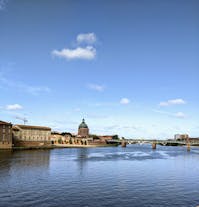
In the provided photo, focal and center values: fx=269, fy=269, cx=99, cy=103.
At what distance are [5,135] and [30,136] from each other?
2942cm

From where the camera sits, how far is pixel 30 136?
15125cm

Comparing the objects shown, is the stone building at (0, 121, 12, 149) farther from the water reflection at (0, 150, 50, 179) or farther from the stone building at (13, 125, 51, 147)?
the water reflection at (0, 150, 50, 179)

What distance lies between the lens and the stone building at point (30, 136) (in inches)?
5645

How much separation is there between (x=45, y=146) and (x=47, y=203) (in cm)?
13755

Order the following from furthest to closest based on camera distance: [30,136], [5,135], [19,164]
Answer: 1. [30,136]
2. [5,135]
3. [19,164]

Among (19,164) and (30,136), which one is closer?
(19,164)

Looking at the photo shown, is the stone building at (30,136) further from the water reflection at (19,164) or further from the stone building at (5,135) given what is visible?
the water reflection at (19,164)

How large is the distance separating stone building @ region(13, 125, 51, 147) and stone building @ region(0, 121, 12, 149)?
17.3 meters

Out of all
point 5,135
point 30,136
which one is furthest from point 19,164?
point 30,136

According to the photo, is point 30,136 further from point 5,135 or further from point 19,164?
point 19,164

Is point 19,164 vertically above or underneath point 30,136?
underneath

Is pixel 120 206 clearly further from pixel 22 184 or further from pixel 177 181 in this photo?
Result: pixel 177 181

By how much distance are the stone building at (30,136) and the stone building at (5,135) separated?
56.8ft

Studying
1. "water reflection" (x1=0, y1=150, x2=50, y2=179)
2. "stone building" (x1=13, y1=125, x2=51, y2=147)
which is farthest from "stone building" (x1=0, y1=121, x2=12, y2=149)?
"water reflection" (x1=0, y1=150, x2=50, y2=179)
